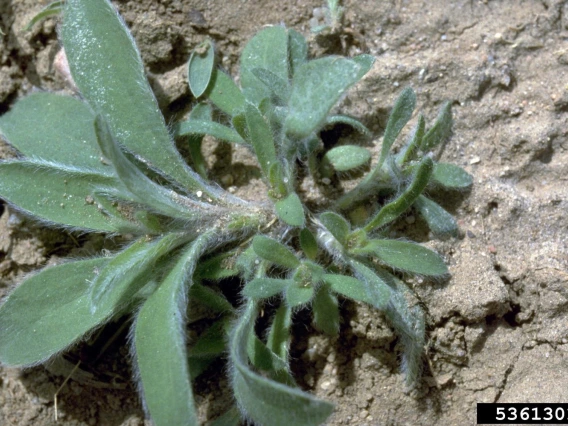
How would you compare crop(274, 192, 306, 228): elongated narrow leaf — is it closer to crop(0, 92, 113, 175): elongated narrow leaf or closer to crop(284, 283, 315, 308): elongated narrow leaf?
crop(284, 283, 315, 308): elongated narrow leaf

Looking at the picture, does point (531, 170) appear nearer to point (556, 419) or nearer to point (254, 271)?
point (556, 419)

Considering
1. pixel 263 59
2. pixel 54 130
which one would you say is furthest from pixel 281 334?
pixel 54 130

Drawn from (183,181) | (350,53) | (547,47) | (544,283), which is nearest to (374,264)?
(544,283)

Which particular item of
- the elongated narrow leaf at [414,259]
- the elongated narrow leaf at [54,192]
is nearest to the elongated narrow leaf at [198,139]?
the elongated narrow leaf at [54,192]

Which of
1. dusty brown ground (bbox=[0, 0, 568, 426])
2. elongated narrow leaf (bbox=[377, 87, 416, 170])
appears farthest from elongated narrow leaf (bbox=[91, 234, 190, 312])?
elongated narrow leaf (bbox=[377, 87, 416, 170])

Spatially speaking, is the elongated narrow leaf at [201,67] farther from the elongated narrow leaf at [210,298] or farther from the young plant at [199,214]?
the elongated narrow leaf at [210,298]

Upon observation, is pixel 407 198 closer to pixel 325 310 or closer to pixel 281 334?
pixel 325 310
